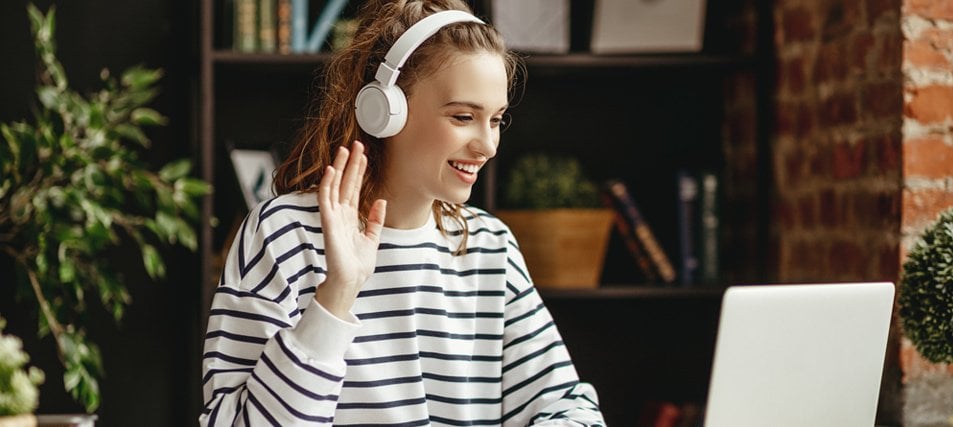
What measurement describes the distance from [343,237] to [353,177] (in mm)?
76

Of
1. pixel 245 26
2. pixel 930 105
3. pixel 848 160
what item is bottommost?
pixel 848 160

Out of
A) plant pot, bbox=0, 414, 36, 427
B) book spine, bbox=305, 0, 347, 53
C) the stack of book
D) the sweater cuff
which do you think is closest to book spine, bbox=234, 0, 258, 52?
the stack of book

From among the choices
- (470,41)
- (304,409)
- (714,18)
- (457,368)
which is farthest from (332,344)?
(714,18)

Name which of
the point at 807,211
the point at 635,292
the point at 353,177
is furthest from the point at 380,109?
the point at 807,211

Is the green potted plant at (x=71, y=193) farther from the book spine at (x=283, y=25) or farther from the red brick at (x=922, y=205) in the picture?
the red brick at (x=922, y=205)

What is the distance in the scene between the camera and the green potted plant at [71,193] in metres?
1.89

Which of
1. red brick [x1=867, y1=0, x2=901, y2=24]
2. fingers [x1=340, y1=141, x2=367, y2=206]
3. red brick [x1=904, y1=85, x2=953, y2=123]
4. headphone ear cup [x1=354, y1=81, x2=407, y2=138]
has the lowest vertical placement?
fingers [x1=340, y1=141, x2=367, y2=206]

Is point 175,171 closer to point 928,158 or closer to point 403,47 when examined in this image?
point 403,47

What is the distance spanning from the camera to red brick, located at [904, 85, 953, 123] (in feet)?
5.67

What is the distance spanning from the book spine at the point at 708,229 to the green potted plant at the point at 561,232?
220mm

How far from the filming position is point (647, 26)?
2256mm

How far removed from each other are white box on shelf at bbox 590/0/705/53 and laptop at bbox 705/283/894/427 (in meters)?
1.18

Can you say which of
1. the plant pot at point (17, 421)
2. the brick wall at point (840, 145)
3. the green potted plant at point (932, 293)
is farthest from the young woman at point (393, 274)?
the brick wall at point (840, 145)

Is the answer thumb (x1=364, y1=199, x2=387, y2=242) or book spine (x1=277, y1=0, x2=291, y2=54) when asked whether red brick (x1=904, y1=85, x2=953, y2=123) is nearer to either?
thumb (x1=364, y1=199, x2=387, y2=242)
